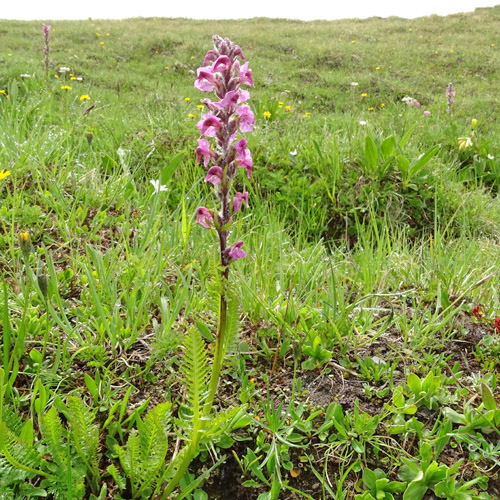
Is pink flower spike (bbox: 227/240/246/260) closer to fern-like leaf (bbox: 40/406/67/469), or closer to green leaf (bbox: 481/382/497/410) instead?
fern-like leaf (bbox: 40/406/67/469)

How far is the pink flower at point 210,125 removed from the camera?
129 cm

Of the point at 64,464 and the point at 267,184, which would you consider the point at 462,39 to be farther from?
the point at 64,464

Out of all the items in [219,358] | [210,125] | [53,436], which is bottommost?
[53,436]

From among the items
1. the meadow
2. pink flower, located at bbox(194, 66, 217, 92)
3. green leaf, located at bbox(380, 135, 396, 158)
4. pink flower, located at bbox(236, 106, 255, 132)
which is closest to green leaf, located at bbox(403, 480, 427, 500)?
the meadow

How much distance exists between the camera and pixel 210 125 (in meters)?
1.31

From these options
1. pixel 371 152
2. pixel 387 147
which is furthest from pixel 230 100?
pixel 387 147

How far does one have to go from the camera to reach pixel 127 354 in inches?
75.9

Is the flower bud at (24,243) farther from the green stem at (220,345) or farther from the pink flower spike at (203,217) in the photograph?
the green stem at (220,345)

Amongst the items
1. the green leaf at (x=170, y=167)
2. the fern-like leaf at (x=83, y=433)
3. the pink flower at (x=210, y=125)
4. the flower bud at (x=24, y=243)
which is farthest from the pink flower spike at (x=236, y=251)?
the green leaf at (x=170, y=167)

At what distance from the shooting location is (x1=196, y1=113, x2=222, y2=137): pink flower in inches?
50.8

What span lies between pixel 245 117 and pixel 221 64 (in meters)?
0.17

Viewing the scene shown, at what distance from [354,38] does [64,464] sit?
20119 millimetres

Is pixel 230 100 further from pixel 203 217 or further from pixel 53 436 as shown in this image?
pixel 53 436

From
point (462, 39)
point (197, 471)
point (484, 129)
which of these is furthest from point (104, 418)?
point (462, 39)
